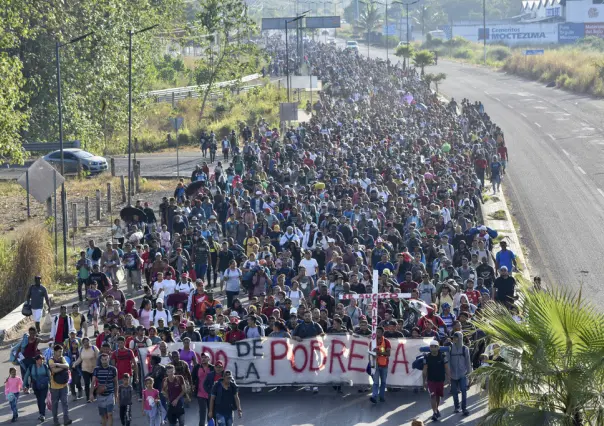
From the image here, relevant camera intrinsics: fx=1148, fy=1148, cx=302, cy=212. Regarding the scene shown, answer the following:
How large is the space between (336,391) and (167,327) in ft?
9.42

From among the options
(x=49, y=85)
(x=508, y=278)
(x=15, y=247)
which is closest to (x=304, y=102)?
(x=49, y=85)

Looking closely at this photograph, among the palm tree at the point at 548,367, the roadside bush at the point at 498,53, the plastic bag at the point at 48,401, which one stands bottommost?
the plastic bag at the point at 48,401

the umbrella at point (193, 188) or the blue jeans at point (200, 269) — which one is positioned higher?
the umbrella at point (193, 188)

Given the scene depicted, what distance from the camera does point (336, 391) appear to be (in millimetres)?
17562

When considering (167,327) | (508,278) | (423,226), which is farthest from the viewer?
(423,226)

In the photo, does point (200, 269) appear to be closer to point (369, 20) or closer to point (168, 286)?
point (168, 286)

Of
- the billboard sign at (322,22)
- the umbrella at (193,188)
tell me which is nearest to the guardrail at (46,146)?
the umbrella at (193,188)

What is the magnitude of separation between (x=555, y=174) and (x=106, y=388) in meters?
29.0

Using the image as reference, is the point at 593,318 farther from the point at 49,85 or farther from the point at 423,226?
the point at 49,85

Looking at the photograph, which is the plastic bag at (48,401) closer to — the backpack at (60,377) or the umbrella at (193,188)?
the backpack at (60,377)

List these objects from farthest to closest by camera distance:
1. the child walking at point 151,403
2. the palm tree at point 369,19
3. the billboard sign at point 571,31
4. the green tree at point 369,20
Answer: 1. the green tree at point 369,20
2. the palm tree at point 369,19
3. the billboard sign at point 571,31
4. the child walking at point 151,403

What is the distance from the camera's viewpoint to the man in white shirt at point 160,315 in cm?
1900

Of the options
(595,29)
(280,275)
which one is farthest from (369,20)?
(280,275)

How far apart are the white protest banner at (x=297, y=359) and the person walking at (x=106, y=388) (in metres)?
1.36
